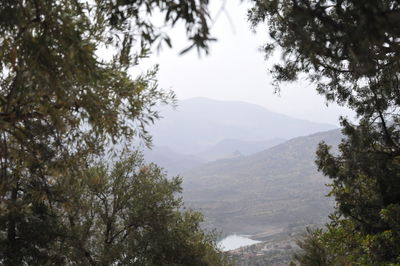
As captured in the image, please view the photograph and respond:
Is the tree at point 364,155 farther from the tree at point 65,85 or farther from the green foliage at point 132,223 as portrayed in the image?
the green foliage at point 132,223

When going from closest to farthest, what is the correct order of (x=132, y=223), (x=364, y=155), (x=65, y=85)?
(x=65, y=85) → (x=364, y=155) → (x=132, y=223)

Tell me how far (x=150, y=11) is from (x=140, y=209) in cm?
1412

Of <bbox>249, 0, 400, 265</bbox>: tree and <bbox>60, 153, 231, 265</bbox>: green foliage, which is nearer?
<bbox>249, 0, 400, 265</bbox>: tree

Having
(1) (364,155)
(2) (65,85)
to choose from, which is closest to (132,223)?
(1) (364,155)

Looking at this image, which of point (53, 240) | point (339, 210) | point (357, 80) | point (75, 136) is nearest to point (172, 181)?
point (53, 240)

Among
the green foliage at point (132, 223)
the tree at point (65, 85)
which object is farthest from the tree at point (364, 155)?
the green foliage at point (132, 223)

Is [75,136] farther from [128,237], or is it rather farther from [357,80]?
[128,237]

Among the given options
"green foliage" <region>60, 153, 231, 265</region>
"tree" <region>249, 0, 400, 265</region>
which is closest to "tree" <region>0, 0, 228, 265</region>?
"tree" <region>249, 0, 400, 265</region>

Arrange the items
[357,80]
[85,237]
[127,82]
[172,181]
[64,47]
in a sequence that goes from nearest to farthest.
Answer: [64,47] → [127,82] → [357,80] → [85,237] → [172,181]

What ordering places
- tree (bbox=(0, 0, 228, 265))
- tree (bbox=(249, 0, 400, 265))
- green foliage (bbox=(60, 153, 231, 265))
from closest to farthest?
tree (bbox=(0, 0, 228, 265)) < tree (bbox=(249, 0, 400, 265)) < green foliage (bbox=(60, 153, 231, 265))

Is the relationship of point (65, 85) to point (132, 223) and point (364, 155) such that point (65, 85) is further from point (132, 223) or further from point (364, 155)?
point (132, 223)

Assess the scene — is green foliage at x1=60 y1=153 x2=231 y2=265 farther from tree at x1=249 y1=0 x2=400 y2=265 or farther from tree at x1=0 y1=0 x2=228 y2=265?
tree at x1=0 y1=0 x2=228 y2=265

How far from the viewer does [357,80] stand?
11.7 m

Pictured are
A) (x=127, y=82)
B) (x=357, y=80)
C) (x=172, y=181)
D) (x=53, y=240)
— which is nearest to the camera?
(x=127, y=82)
